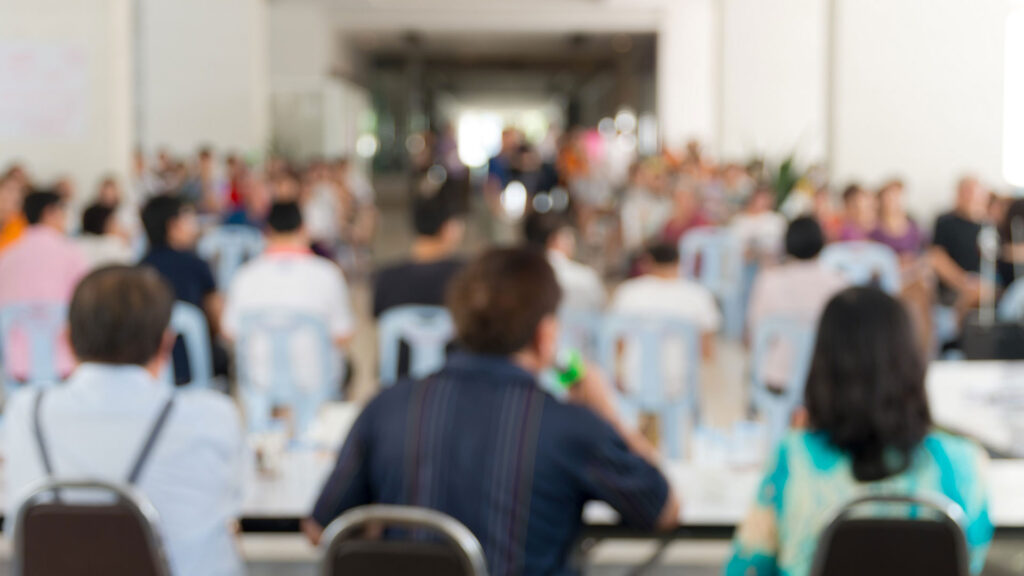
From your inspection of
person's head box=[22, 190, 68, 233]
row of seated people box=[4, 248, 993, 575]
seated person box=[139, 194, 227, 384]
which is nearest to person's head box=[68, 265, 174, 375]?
row of seated people box=[4, 248, 993, 575]

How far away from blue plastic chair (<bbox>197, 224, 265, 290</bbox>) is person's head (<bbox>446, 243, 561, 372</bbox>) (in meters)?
6.10

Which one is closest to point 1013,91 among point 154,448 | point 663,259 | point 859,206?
point 859,206

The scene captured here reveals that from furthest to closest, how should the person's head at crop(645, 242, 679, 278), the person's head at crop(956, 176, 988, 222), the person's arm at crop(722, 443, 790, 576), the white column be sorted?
the white column < the person's head at crop(956, 176, 988, 222) < the person's head at crop(645, 242, 679, 278) < the person's arm at crop(722, 443, 790, 576)

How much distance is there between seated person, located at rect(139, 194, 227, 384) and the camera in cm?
487

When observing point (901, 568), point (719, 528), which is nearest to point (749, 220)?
point (719, 528)

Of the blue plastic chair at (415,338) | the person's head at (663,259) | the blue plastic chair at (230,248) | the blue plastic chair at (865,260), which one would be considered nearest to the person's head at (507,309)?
the blue plastic chair at (415,338)

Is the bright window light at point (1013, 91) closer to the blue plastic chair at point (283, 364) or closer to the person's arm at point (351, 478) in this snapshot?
the blue plastic chair at point (283, 364)

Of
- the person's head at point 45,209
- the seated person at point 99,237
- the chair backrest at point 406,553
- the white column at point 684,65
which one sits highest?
the white column at point 684,65

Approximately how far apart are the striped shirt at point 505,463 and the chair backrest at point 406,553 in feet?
0.43

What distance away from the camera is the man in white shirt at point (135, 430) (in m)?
2.11

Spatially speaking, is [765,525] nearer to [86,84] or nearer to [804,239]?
[804,239]

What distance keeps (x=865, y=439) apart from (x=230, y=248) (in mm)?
6455

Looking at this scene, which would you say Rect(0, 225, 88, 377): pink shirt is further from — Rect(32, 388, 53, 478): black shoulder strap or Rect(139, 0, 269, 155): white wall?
Rect(139, 0, 269, 155): white wall

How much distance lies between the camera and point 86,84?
349 inches
